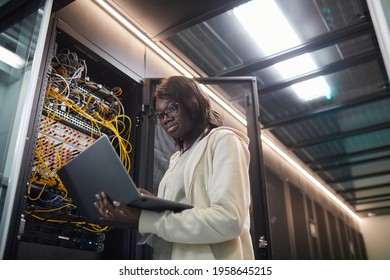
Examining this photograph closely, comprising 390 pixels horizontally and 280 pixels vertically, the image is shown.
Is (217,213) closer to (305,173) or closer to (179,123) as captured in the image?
(179,123)

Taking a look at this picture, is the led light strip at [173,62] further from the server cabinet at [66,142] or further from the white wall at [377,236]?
the white wall at [377,236]

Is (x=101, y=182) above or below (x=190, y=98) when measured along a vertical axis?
below

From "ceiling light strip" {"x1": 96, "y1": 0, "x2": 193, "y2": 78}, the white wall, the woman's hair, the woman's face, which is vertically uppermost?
"ceiling light strip" {"x1": 96, "y1": 0, "x2": 193, "y2": 78}

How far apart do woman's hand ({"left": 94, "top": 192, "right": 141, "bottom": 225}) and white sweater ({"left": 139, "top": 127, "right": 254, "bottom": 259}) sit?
27mm

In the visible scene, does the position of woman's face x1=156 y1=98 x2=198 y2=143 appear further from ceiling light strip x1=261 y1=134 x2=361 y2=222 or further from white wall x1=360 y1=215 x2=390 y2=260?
white wall x1=360 y1=215 x2=390 y2=260

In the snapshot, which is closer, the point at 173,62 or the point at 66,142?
the point at 66,142

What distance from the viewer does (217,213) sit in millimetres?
937

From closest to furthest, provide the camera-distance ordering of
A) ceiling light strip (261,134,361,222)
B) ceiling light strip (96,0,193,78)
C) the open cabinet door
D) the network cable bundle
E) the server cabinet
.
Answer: the server cabinet, the network cable bundle, the open cabinet door, ceiling light strip (96,0,193,78), ceiling light strip (261,134,361,222)

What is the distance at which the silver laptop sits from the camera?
987 mm

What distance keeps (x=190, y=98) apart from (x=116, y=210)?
1.55ft

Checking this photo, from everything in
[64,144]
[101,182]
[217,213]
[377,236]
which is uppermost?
[377,236]

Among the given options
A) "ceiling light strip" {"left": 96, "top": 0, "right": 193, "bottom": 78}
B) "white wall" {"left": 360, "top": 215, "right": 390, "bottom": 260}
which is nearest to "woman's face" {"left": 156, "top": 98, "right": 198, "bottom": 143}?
"ceiling light strip" {"left": 96, "top": 0, "right": 193, "bottom": 78}

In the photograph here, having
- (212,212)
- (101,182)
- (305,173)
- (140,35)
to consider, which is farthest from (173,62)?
(305,173)

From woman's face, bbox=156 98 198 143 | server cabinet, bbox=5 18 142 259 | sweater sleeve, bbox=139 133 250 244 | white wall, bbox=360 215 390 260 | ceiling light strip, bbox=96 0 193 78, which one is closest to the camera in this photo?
sweater sleeve, bbox=139 133 250 244
